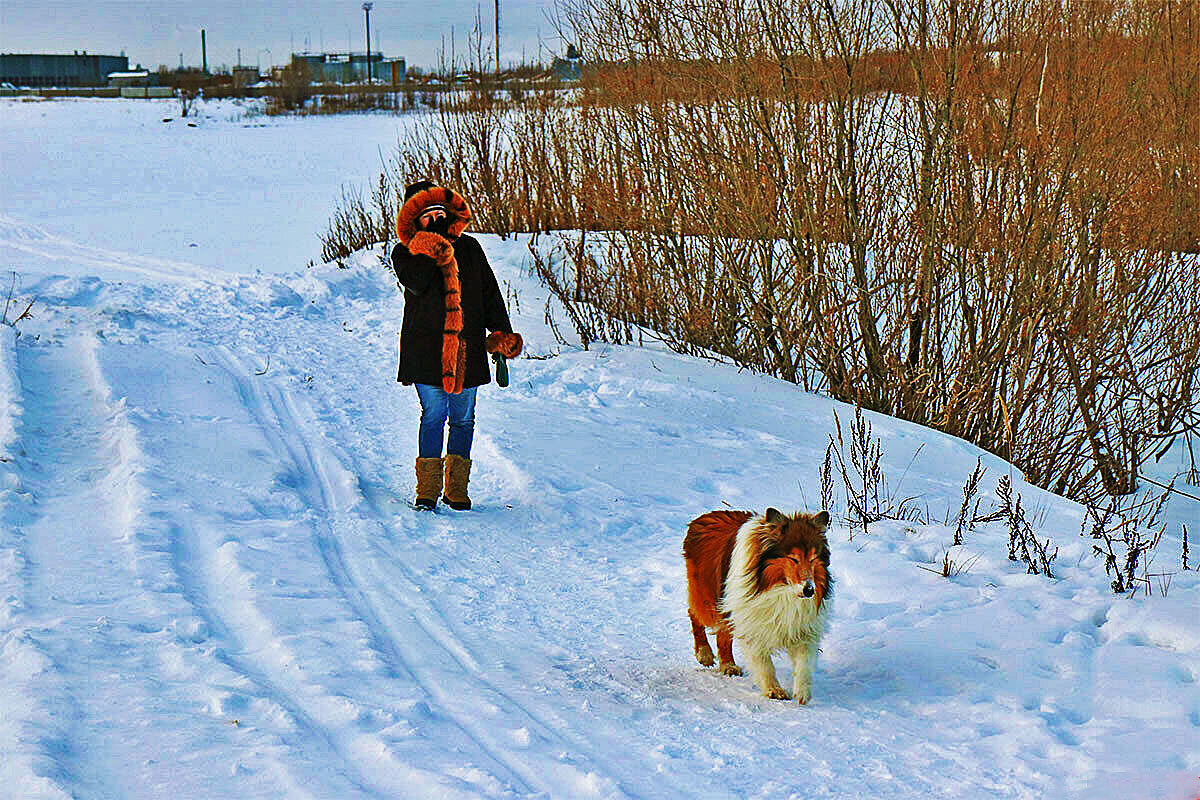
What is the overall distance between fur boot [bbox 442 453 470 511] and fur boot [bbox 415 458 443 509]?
65 mm

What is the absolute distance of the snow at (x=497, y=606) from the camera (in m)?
3.78

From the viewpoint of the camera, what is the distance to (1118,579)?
5273mm

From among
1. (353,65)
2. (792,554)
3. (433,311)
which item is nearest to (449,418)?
(433,311)

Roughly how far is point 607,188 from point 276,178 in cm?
1832

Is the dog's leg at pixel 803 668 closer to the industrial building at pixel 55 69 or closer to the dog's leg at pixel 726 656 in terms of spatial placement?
the dog's leg at pixel 726 656

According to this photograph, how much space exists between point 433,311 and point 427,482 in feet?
3.26

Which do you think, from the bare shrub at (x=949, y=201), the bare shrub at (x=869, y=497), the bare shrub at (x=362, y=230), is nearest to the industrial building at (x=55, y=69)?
the bare shrub at (x=362, y=230)

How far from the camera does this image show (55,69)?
8356cm

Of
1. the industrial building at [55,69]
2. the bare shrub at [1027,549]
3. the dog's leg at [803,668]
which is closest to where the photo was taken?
the dog's leg at [803,668]

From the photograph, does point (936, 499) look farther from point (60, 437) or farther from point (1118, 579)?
point (60, 437)

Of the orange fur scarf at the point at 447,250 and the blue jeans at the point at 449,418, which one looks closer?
the orange fur scarf at the point at 447,250

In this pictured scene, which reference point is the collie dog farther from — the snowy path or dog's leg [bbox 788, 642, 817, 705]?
the snowy path

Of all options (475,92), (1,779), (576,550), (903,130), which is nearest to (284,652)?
(1,779)

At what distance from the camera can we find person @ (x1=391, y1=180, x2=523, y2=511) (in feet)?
20.4
